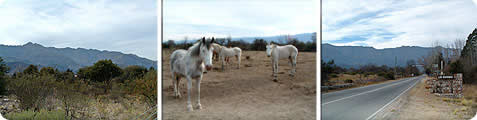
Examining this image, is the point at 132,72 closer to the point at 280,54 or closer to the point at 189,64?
the point at 189,64

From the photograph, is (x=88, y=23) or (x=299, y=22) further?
(x=88, y=23)

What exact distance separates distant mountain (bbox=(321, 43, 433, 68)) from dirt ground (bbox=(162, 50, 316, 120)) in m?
0.25

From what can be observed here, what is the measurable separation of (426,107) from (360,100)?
93cm

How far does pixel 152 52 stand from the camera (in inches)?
159

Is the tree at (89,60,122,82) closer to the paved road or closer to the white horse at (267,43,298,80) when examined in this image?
the white horse at (267,43,298,80)

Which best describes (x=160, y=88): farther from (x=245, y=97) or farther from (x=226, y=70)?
(x=245, y=97)

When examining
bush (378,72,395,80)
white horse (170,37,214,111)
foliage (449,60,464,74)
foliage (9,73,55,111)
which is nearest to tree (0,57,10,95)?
foliage (9,73,55,111)

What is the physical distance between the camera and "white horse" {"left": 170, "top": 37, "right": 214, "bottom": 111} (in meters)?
3.64

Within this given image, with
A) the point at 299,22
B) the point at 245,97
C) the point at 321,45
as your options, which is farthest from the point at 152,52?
the point at 321,45

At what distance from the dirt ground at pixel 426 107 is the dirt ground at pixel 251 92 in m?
1.12

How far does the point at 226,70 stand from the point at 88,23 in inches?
92.6

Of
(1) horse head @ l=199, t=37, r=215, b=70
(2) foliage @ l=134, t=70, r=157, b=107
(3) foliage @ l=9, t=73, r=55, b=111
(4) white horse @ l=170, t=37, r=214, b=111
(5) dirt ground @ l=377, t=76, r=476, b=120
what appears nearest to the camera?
(1) horse head @ l=199, t=37, r=215, b=70

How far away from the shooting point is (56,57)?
14.4 feet

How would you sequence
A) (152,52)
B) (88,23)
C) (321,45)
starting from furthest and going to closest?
(88,23)
(152,52)
(321,45)
